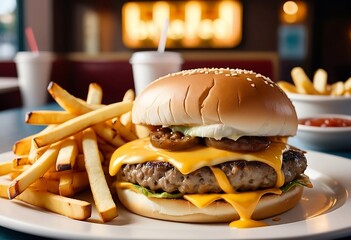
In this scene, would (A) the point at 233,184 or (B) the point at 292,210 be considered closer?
(A) the point at 233,184

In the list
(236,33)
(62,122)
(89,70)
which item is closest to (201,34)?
(236,33)

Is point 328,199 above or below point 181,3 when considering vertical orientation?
below

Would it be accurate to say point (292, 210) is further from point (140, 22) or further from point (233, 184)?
point (140, 22)

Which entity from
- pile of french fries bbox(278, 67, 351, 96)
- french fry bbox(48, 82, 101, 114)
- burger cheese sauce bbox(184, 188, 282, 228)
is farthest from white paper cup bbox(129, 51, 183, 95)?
burger cheese sauce bbox(184, 188, 282, 228)

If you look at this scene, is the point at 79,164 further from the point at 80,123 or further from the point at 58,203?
the point at 58,203

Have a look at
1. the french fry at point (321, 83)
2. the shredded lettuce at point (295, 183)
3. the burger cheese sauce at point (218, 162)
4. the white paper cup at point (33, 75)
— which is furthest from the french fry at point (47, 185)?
the white paper cup at point (33, 75)

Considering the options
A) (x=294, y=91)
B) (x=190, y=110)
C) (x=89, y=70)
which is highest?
(x=190, y=110)

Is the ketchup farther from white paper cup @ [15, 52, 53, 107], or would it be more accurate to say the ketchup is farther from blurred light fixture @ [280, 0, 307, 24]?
blurred light fixture @ [280, 0, 307, 24]
